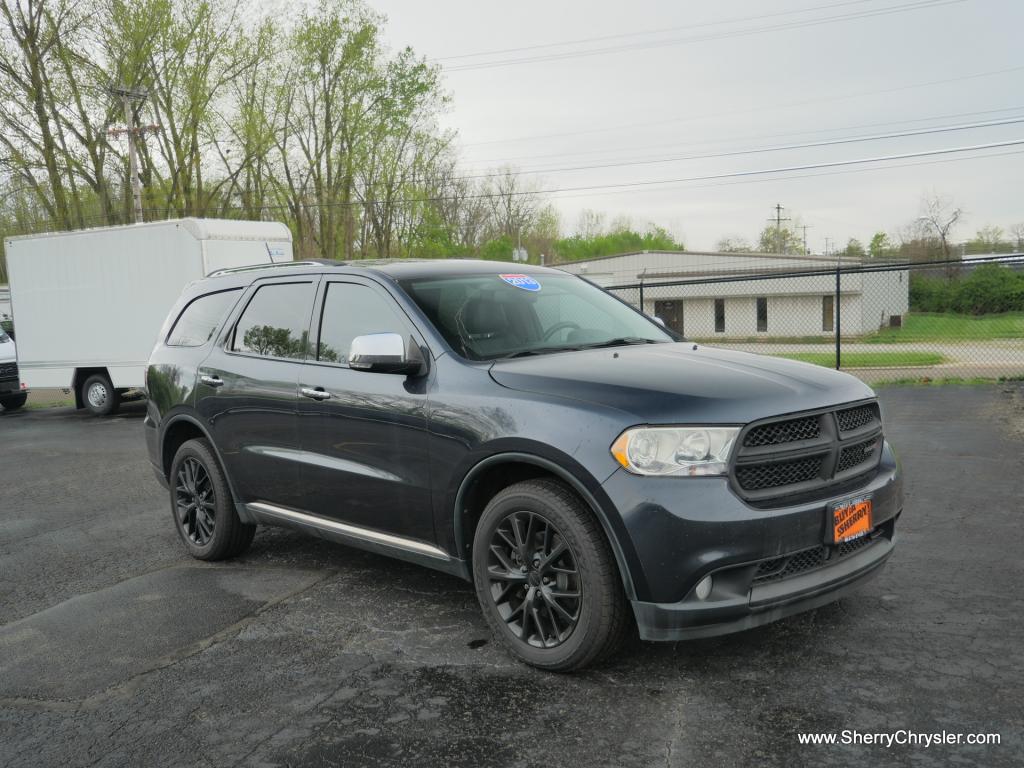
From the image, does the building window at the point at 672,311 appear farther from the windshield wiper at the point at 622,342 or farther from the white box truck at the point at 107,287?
the windshield wiper at the point at 622,342

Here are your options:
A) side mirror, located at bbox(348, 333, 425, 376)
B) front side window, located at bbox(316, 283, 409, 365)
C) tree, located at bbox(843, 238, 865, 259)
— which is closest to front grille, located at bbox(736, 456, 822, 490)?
side mirror, located at bbox(348, 333, 425, 376)

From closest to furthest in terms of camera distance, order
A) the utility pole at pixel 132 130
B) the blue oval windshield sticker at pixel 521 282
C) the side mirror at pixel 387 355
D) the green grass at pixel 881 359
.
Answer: the side mirror at pixel 387 355 → the blue oval windshield sticker at pixel 521 282 → the green grass at pixel 881 359 → the utility pole at pixel 132 130

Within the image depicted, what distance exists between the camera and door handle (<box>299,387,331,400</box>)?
→ 4.72 m

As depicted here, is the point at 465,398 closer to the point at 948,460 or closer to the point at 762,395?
the point at 762,395

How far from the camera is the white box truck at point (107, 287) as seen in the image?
48.4ft

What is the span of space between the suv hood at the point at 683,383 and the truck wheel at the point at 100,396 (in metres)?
13.3

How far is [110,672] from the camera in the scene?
13.3 ft

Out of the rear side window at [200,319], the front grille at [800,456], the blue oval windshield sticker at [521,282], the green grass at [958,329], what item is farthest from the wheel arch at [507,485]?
the green grass at [958,329]

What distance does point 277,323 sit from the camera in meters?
5.29

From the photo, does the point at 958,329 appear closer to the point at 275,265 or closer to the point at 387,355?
the point at 275,265

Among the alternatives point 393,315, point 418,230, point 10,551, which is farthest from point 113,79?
point 393,315

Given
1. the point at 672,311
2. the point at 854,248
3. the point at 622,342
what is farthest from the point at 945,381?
the point at 854,248

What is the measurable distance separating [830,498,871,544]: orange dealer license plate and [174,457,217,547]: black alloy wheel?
384 cm

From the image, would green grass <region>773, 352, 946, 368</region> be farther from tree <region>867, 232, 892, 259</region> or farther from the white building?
tree <region>867, 232, 892, 259</region>
